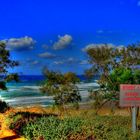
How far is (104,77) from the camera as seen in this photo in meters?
22.5

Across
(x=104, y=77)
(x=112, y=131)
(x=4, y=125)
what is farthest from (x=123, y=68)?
(x=112, y=131)

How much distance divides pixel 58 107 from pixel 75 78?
1806 mm

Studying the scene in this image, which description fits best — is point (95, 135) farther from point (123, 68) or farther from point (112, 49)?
point (112, 49)

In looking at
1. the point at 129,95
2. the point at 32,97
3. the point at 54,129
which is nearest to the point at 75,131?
the point at 54,129

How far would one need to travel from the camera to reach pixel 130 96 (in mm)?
14117

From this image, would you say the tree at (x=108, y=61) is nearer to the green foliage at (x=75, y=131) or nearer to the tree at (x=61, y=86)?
the tree at (x=61, y=86)

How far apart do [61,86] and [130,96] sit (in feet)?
36.2

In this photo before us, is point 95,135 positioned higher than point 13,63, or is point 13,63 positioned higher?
point 13,63

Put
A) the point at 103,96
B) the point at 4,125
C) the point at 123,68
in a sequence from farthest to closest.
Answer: the point at 103,96 < the point at 123,68 < the point at 4,125

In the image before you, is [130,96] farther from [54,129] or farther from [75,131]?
[54,129]

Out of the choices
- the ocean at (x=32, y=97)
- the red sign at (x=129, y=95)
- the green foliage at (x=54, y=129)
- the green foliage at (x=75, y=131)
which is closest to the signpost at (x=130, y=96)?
the red sign at (x=129, y=95)

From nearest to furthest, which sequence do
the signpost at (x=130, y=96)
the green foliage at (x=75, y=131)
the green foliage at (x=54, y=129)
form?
1. the green foliage at (x=75, y=131)
2. the green foliage at (x=54, y=129)
3. the signpost at (x=130, y=96)

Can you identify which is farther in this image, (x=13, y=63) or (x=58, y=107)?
(x=58, y=107)

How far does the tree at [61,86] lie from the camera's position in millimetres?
24736
